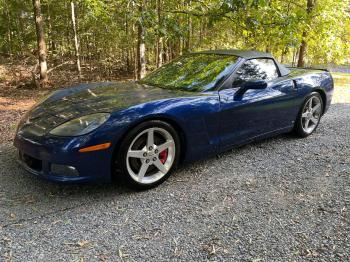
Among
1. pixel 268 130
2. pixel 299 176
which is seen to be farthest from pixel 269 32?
pixel 299 176

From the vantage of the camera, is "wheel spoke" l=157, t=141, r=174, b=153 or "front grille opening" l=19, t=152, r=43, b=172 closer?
"front grille opening" l=19, t=152, r=43, b=172

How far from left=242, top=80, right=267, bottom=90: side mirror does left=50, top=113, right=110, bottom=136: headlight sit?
1.61 meters

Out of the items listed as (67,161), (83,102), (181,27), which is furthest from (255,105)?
(181,27)

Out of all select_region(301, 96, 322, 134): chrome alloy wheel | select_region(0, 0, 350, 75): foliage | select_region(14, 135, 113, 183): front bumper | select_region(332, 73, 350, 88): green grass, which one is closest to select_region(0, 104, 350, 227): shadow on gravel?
select_region(14, 135, 113, 183): front bumper

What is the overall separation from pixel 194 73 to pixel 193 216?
183 cm

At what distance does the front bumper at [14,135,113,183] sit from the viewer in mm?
2621

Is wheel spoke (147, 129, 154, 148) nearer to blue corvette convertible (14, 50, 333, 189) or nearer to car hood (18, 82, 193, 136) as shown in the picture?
blue corvette convertible (14, 50, 333, 189)

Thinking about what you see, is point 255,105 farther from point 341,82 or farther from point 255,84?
point 341,82

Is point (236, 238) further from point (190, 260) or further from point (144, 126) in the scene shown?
point (144, 126)

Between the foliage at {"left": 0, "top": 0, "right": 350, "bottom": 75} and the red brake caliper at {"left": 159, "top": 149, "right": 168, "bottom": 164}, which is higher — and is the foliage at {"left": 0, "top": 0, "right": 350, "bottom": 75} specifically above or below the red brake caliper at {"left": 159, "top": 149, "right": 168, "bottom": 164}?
above

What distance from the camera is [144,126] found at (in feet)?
9.53

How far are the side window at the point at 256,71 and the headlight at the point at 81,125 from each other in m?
1.66

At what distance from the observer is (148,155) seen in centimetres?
303

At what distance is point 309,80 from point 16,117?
16.4ft
